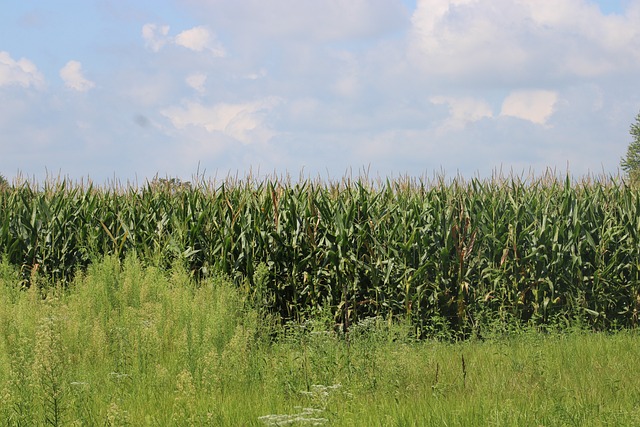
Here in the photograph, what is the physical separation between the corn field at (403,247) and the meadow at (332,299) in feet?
0.14

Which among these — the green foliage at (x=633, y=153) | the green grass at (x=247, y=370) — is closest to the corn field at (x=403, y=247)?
the green grass at (x=247, y=370)

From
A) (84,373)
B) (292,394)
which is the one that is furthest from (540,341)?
(84,373)

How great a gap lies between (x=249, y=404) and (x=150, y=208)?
28.4 feet

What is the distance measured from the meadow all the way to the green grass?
0.04 metres

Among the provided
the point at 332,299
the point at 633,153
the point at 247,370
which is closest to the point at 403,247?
the point at 332,299

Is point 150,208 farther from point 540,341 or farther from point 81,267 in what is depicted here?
point 540,341

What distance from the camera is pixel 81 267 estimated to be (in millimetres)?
14633

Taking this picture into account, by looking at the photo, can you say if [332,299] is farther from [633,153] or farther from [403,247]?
[633,153]

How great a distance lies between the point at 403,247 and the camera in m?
12.4

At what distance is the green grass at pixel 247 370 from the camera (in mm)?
6266

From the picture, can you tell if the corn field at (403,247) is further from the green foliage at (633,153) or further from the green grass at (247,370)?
the green foliage at (633,153)

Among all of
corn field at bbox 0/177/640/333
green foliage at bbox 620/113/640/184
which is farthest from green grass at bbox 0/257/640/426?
green foliage at bbox 620/113/640/184

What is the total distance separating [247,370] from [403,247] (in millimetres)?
4916

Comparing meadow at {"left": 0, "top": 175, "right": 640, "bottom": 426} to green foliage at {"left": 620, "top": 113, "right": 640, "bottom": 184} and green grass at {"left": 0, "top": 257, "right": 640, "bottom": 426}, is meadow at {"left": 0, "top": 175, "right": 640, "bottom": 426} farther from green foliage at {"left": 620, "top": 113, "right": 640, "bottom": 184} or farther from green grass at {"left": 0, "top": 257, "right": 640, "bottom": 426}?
green foliage at {"left": 620, "top": 113, "right": 640, "bottom": 184}
